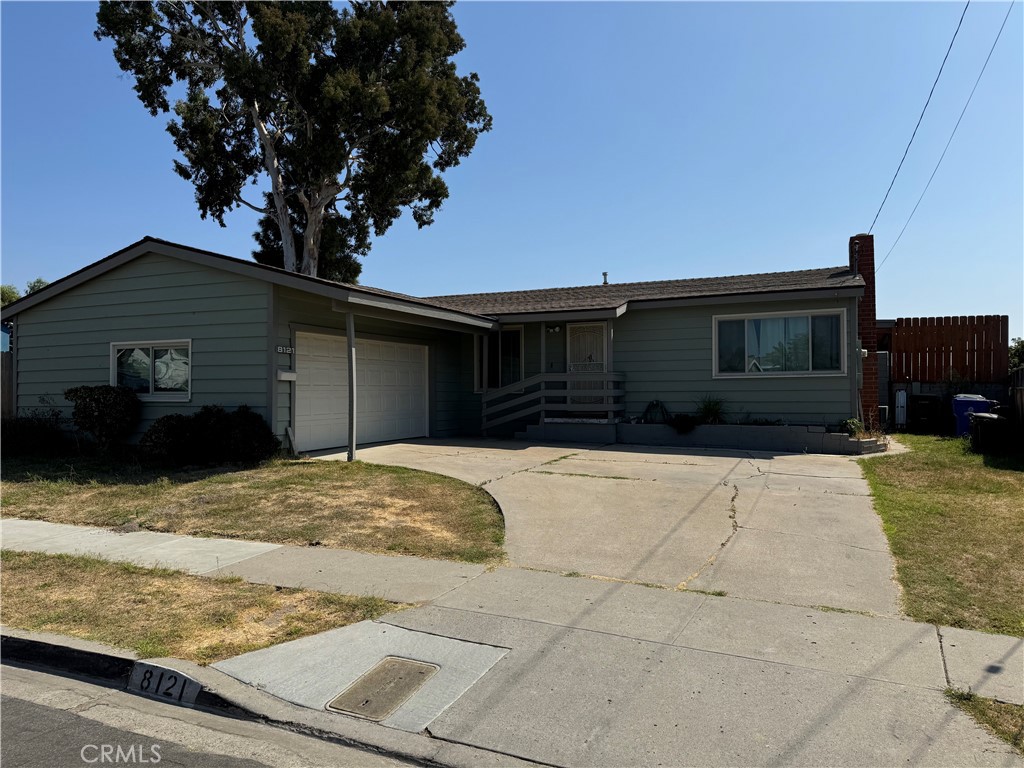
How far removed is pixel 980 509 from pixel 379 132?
22.2 meters

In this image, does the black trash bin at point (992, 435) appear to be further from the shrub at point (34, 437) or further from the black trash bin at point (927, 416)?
the shrub at point (34, 437)

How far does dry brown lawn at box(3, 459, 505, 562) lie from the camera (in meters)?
7.03

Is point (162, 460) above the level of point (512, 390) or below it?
below

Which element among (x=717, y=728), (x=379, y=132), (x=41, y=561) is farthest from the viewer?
(x=379, y=132)

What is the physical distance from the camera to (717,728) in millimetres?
3230

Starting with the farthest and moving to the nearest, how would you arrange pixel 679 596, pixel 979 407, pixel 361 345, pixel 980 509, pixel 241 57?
pixel 241 57 → pixel 979 407 → pixel 361 345 → pixel 980 509 → pixel 679 596

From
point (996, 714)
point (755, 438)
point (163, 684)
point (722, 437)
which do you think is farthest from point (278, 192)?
point (996, 714)

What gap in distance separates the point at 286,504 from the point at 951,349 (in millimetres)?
17317

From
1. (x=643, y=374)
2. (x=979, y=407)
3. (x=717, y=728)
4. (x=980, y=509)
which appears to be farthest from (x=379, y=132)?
(x=717, y=728)

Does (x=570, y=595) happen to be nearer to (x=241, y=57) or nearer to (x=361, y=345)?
(x=361, y=345)

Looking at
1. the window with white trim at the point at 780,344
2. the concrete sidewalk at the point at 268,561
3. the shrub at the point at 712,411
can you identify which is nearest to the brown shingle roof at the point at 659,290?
the window with white trim at the point at 780,344

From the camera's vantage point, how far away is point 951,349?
17781mm

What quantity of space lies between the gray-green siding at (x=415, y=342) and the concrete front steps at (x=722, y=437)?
2090 millimetres

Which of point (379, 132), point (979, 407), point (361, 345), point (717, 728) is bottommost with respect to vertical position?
point (717, 728)
